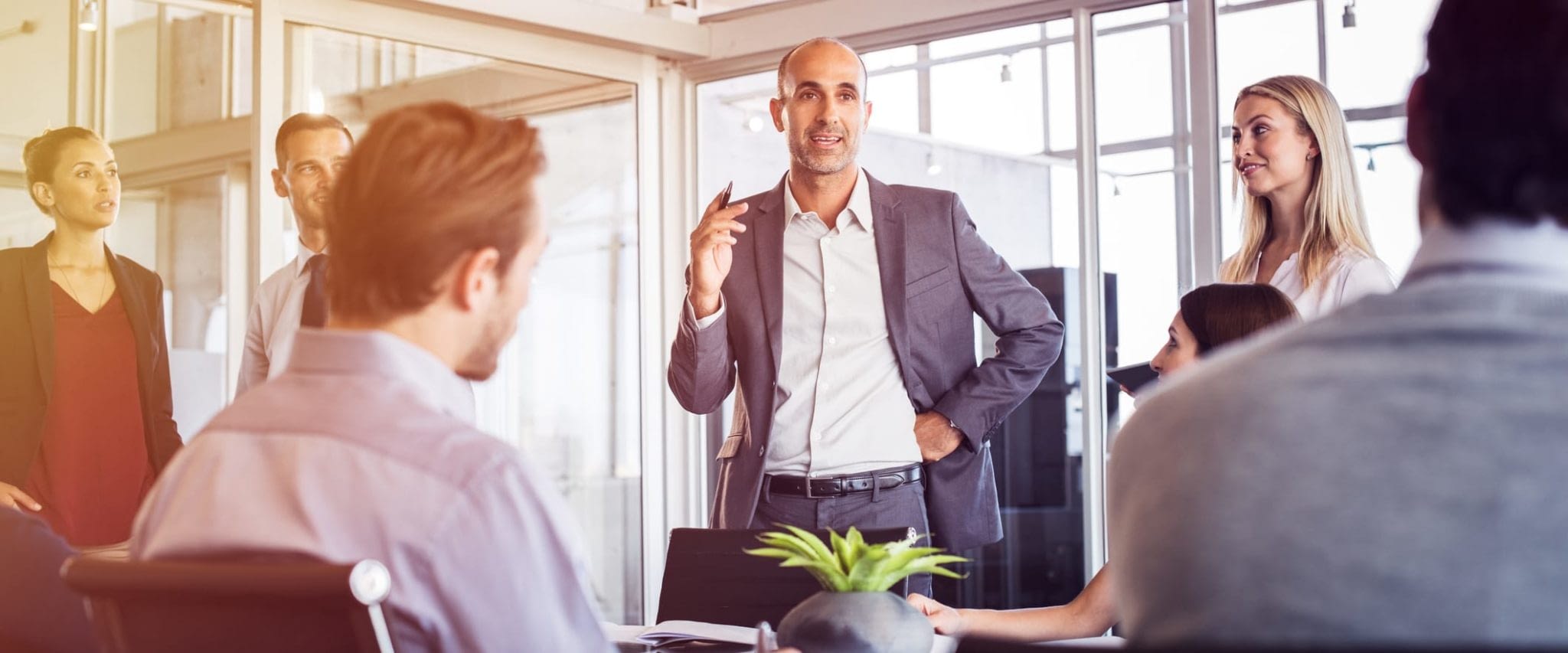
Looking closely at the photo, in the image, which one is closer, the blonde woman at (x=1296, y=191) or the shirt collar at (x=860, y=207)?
the blonde woman at (x=1296, y=191)

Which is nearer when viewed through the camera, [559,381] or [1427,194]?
[1427,194]

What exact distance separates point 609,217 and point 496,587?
4.11m

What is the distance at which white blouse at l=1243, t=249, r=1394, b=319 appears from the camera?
2.94 meters

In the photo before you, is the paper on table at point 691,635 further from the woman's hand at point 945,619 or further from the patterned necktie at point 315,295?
the patterned necktie at point 315,295

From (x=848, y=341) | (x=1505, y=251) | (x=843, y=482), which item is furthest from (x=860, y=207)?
(x=1505, y=251)

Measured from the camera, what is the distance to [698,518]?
5258 millimetres

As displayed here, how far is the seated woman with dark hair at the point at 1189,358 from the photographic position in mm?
2297

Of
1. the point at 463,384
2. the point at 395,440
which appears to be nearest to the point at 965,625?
the point at 463,384

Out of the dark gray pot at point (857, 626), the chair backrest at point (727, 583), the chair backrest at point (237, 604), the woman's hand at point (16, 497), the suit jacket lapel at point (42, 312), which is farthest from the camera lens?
the suit jacket lapel at point (42, 312)

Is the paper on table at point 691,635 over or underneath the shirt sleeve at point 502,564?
underneath

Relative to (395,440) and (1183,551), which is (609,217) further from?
(1183,551)

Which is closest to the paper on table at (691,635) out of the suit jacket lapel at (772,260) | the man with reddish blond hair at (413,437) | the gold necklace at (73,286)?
the man with reddish blond hair at (413,437)

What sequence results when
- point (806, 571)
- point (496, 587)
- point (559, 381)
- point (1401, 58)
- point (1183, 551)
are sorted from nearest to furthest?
1. point (1183, 551)
2. point (496, 587)
3. point (806, 571)
4. point (1401, 58)
5. point (559, 381)

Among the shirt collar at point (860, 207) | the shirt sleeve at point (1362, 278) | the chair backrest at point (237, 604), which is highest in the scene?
the shirt collar at point (860, 207)
